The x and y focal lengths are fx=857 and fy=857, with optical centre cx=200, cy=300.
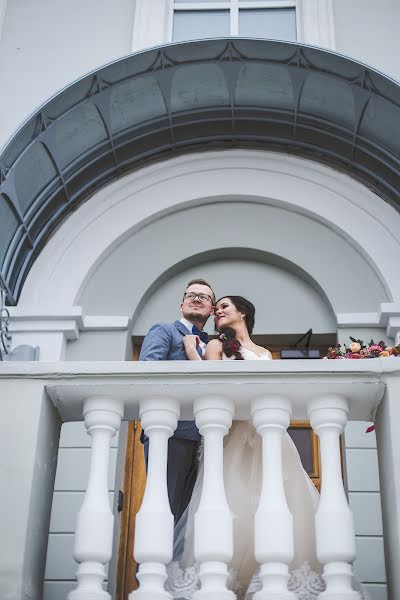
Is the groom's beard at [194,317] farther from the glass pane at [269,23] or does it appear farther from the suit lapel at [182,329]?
the glass pane at [269,23]

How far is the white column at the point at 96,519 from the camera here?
114 inches

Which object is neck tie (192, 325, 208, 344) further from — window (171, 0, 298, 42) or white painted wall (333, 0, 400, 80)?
window (171, 0, 298, 42)

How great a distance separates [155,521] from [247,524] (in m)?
0.46

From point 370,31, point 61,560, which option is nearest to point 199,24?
point 370,31

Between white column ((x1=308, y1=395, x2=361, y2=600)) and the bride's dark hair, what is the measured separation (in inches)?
38.9

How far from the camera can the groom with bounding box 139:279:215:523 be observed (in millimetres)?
3775

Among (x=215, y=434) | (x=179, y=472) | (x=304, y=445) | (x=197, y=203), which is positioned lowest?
(x=215, y=434)

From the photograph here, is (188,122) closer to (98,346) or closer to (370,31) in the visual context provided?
(370,31)

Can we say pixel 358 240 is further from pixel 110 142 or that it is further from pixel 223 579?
pixel 223 579

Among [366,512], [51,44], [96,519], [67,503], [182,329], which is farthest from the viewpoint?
[51,44]

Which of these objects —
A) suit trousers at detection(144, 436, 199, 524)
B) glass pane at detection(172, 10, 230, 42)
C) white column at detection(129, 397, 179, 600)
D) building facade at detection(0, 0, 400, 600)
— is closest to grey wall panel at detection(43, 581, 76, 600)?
building facade at detection(0, 0, 400, 600)

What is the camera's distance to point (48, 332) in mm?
5945

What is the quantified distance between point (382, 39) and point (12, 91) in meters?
2.93

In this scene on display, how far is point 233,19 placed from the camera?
7.09m
